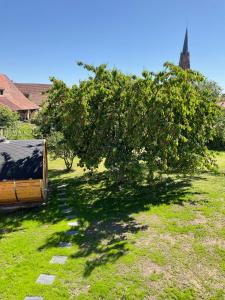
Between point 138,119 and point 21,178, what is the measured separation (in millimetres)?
5418

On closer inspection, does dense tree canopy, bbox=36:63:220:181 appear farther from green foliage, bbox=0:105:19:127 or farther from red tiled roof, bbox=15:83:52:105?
red tiled roof, bbox=15:83:52:105

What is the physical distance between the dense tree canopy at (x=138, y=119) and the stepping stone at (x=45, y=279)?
632 centimetres

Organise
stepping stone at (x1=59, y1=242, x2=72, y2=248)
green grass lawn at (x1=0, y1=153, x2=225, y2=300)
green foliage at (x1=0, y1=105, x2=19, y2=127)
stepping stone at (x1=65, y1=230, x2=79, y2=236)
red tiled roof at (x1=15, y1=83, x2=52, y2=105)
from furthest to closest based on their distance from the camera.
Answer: red tiled roof at (x1=15, y1=83, x2=52, y2=105)
green foliage at (x1=0, y1=105, x2=19, y2=127)
stepping stone at (x1=65, y1=230, x2=79, y2=236)
stepping stone at (x1=59, y1=242, x2=72, y2=248)
green grass lawn at (x1=0, y1=153, x2=225, y2=300)

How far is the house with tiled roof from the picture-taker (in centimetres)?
4400

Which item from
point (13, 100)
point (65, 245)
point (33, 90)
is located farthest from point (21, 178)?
point (33, 90)

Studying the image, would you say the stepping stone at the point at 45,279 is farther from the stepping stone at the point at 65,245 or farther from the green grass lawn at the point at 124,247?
the stepping stone at the point at 65,245

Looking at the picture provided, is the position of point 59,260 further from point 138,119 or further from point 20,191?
point 138,119

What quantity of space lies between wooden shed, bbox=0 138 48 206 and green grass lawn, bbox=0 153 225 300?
1.96 feet

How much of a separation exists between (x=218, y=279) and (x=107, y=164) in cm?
702

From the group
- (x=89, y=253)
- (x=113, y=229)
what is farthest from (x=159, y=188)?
(x=89, y=253)

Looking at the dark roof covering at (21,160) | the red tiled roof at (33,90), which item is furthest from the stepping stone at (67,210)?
the red tiled roof at (33,90)

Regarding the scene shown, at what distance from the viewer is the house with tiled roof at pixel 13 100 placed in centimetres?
4400

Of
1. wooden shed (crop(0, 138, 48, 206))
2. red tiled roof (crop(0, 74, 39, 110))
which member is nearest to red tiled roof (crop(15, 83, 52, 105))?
red tiled roof (crop(0, 74, 39, 110))

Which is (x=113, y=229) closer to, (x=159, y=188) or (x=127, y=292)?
(x=127, y=292)
